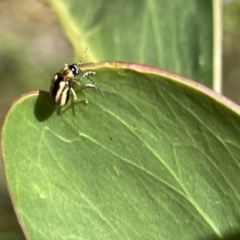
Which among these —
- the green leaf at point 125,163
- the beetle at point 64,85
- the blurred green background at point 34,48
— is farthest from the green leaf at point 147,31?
the blurred green background at point 34,48

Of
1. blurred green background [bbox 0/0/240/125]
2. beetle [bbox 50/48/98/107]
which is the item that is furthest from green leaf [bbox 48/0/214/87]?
blurred green background [bbox 0/0/240/125]

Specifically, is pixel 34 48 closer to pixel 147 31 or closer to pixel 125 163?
pixel 147 31

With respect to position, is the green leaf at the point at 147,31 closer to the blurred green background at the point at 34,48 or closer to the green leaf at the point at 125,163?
the green leaf at the point at 125,163

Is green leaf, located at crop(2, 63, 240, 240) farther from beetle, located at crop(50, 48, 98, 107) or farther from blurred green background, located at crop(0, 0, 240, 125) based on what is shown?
blurred green background, located at crop(0, 0, 240, 125)

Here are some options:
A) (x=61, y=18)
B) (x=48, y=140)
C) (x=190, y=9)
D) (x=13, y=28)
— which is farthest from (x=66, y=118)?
(x=13, y=28)

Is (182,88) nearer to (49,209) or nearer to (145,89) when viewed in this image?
(145,89)

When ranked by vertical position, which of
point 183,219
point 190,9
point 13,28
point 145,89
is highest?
point 13,28
